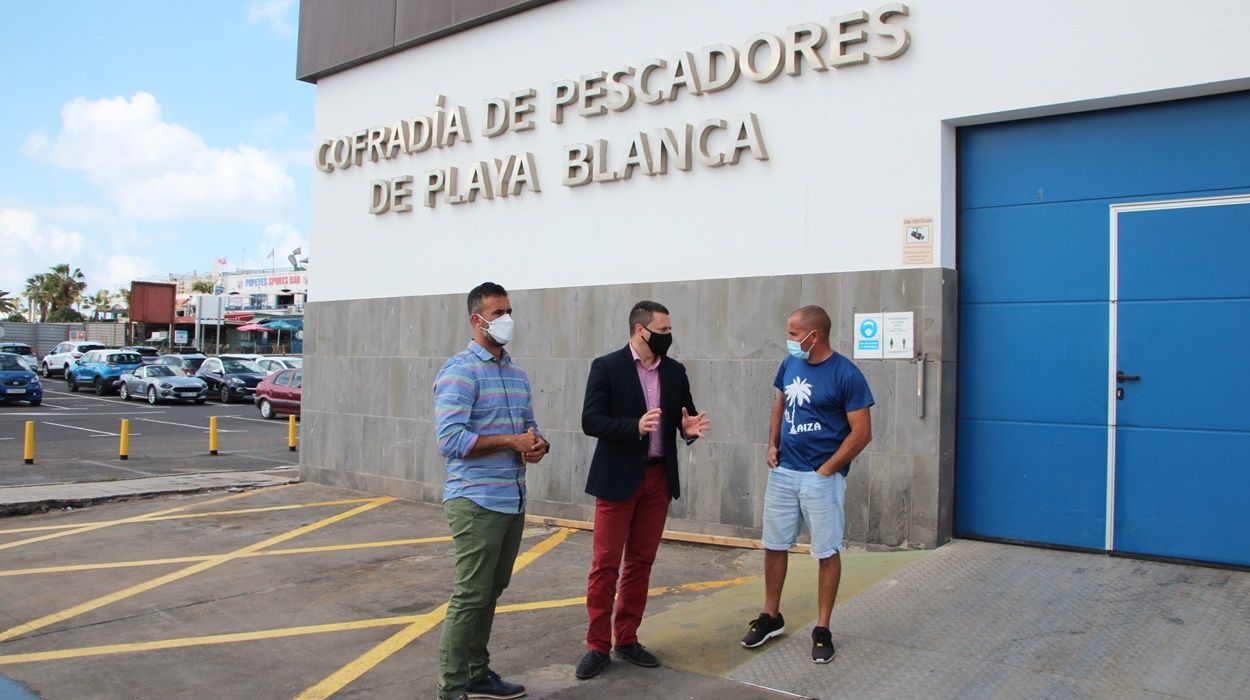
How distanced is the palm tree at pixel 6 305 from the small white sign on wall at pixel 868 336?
325ft

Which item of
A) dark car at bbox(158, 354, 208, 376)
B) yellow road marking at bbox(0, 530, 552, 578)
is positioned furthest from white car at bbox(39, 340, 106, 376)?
yellow road marking at bbox(0, 530, 552, 578)

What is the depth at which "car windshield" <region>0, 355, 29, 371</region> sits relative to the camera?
28453mm

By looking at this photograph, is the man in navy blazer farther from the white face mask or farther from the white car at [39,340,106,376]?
the white car at [39,340,106,376]

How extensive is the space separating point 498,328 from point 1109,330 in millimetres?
4440

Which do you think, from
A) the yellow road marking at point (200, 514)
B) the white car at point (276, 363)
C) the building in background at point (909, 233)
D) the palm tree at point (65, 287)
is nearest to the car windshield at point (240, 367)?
the white car at point (276, 363)

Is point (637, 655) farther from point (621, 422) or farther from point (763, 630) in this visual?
point (621, 422)

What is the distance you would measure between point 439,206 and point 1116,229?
7237 millimetres

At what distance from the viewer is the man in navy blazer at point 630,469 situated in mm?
5000

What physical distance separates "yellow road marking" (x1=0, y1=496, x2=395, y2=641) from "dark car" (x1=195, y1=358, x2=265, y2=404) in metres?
21.9

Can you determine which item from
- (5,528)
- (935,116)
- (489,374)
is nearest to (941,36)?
(935,116)

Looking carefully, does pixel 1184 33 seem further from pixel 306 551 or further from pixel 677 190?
pixel 306 551

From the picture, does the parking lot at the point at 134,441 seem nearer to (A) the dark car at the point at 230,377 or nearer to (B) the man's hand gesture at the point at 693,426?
(A) the dark car at the point at 230,377

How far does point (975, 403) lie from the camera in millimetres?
7254

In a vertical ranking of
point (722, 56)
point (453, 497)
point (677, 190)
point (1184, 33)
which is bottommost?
point (453, 497)
